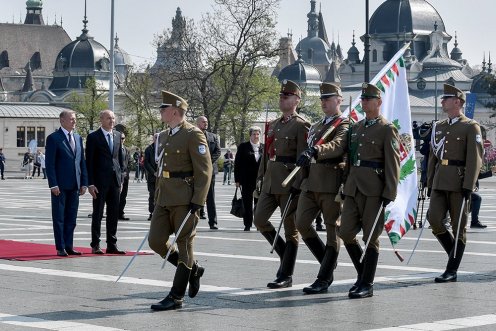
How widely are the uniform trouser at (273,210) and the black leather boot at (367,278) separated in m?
0.93

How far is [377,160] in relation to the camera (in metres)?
12.0

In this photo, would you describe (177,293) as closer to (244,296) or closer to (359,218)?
(244,296)

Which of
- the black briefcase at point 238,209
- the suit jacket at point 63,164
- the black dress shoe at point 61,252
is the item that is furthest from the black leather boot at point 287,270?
the black briefcase at point 238,209

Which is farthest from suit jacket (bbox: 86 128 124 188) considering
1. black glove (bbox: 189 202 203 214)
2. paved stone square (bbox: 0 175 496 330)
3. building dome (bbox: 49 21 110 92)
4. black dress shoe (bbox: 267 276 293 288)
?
building dome (bbox: 49 21 110 92)

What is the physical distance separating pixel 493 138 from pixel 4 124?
6218cm

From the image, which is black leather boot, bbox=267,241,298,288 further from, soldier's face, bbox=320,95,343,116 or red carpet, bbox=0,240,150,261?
red carpet, bbox=0,240,150,261

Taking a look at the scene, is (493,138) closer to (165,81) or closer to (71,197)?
(165,81)

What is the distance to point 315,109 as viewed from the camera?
12794cm

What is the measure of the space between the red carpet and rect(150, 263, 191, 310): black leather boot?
442cm

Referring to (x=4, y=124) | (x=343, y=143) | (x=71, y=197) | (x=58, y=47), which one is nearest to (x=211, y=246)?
(x=71, y=197)

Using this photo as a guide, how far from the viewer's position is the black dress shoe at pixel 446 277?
42.5 ft

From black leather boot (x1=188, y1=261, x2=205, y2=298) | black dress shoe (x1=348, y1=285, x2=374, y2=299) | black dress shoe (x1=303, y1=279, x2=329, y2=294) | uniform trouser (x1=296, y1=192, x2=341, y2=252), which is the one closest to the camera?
black leather boot (x1=188, y1=261, x2=205, y2=298)

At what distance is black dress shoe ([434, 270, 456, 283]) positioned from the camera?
12953 mm

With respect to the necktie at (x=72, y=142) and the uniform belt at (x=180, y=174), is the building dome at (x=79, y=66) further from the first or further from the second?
the uniform belt at (x=180, y=174)
